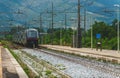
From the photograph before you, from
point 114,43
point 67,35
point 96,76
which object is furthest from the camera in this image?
point 67,35

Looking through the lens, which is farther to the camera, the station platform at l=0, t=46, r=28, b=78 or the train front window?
the train front window

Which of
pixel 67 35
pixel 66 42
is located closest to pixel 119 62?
pixel 66 42

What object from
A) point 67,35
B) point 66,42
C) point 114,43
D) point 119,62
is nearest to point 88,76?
point 119,62

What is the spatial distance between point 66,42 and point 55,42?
35.0 feet

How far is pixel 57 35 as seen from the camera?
117 m

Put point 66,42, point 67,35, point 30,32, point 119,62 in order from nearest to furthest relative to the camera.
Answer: point 119,62
point 30,32
point 66,42
point 67,35

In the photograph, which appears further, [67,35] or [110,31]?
[67,35]

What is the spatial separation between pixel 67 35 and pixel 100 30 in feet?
69.1

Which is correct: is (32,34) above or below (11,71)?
above

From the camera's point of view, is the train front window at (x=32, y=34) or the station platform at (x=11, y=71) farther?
the train front window at (x=32, y=34)

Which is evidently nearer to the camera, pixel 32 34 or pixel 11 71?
pixel 11 71

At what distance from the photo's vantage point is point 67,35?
346 ft

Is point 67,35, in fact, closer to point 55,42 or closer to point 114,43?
point 55,42

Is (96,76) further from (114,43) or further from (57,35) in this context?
(57,35)
